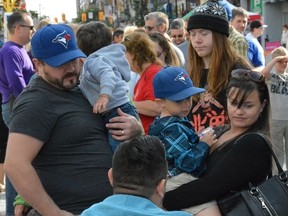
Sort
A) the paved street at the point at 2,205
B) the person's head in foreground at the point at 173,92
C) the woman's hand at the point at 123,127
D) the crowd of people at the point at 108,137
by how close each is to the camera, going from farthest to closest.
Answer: the paved street at the point at 2,205
the person's head in foreground at the point at 173,92
the woman's hand at the point at 123,127
the crowd of people at the point at 108,137

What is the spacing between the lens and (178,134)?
3.14 m

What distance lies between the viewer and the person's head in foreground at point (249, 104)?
313cm

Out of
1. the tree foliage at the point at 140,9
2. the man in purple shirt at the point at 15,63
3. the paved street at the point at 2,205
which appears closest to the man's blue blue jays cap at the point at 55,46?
the man in purple shirt at the point at 15,63

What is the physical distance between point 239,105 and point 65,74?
0.87 meters

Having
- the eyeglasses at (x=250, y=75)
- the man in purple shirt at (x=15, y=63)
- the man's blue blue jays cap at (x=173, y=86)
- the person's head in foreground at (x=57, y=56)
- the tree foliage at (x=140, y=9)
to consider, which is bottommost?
→ the tree foliage at (x=140, y=9)

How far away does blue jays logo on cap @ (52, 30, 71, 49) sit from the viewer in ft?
10.5

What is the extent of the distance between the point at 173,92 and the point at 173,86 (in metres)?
0.03

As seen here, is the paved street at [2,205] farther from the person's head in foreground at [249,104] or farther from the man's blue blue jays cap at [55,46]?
the person's head in foreground at [249,104]

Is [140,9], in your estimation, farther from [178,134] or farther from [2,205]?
[178,134]

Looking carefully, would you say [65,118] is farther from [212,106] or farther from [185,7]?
[185,7]

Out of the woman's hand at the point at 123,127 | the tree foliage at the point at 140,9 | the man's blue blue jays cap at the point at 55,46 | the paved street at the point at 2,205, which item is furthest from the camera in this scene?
the tree foliage at the point at 140,9

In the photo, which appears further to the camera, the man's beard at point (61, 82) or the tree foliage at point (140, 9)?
the tree foliage at point (140, 9)

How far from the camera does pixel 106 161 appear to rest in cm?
325

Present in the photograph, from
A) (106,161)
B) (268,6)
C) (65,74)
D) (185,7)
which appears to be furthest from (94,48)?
(185,7)
